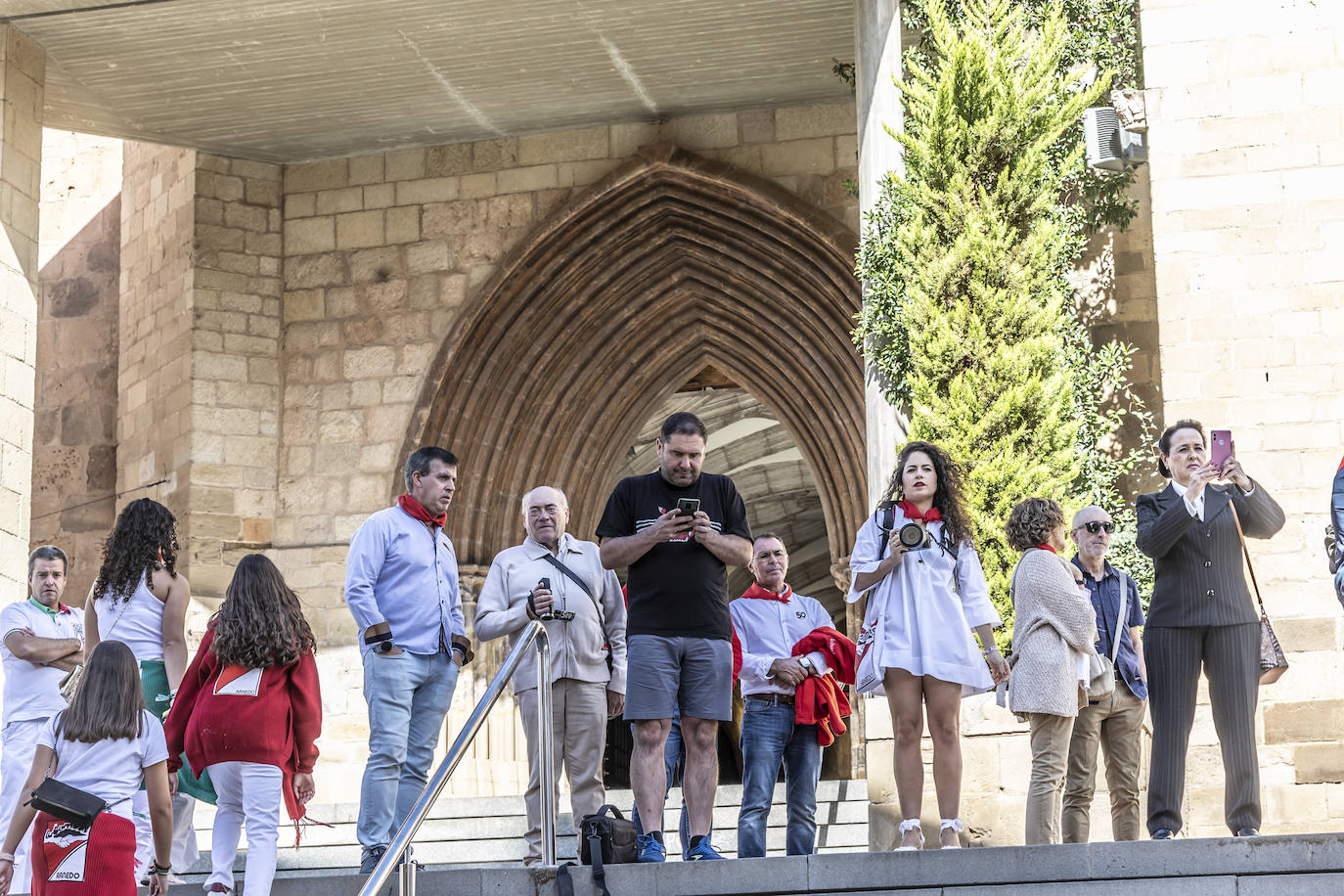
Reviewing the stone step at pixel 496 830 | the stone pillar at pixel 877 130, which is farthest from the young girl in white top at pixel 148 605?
the stone pillar at pixel 877 130

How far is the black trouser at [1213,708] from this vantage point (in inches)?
224

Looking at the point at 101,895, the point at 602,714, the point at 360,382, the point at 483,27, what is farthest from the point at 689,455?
the point at 360,382

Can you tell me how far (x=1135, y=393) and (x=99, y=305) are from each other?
8250 millimetres

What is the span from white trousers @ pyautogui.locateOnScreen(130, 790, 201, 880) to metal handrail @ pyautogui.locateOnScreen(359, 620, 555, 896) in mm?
962

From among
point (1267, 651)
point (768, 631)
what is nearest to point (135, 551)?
point (768, 631)

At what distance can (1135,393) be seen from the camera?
9.88 metres

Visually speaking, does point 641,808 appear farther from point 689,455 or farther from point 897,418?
point 897,418

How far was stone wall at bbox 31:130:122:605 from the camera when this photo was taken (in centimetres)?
1369

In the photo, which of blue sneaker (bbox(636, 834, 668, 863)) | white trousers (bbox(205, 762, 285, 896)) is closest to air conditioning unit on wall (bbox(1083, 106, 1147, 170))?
blue sneaker (bbox(636, 834, 668, 863))

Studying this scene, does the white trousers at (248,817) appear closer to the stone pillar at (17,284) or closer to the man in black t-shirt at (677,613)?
the man in black t-shirt at (677,613)

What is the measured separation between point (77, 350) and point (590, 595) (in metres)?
9.14

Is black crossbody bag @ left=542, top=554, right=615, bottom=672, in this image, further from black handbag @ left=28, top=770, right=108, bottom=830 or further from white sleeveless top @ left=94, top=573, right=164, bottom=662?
black handbag @ left=28, top=770, right=108, bottom=830

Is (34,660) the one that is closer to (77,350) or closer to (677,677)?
(677,677)

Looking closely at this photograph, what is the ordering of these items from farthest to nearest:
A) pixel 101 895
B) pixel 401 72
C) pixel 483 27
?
1. pixel 401 72
2. pixel 483 27
3. pixel 101 895
